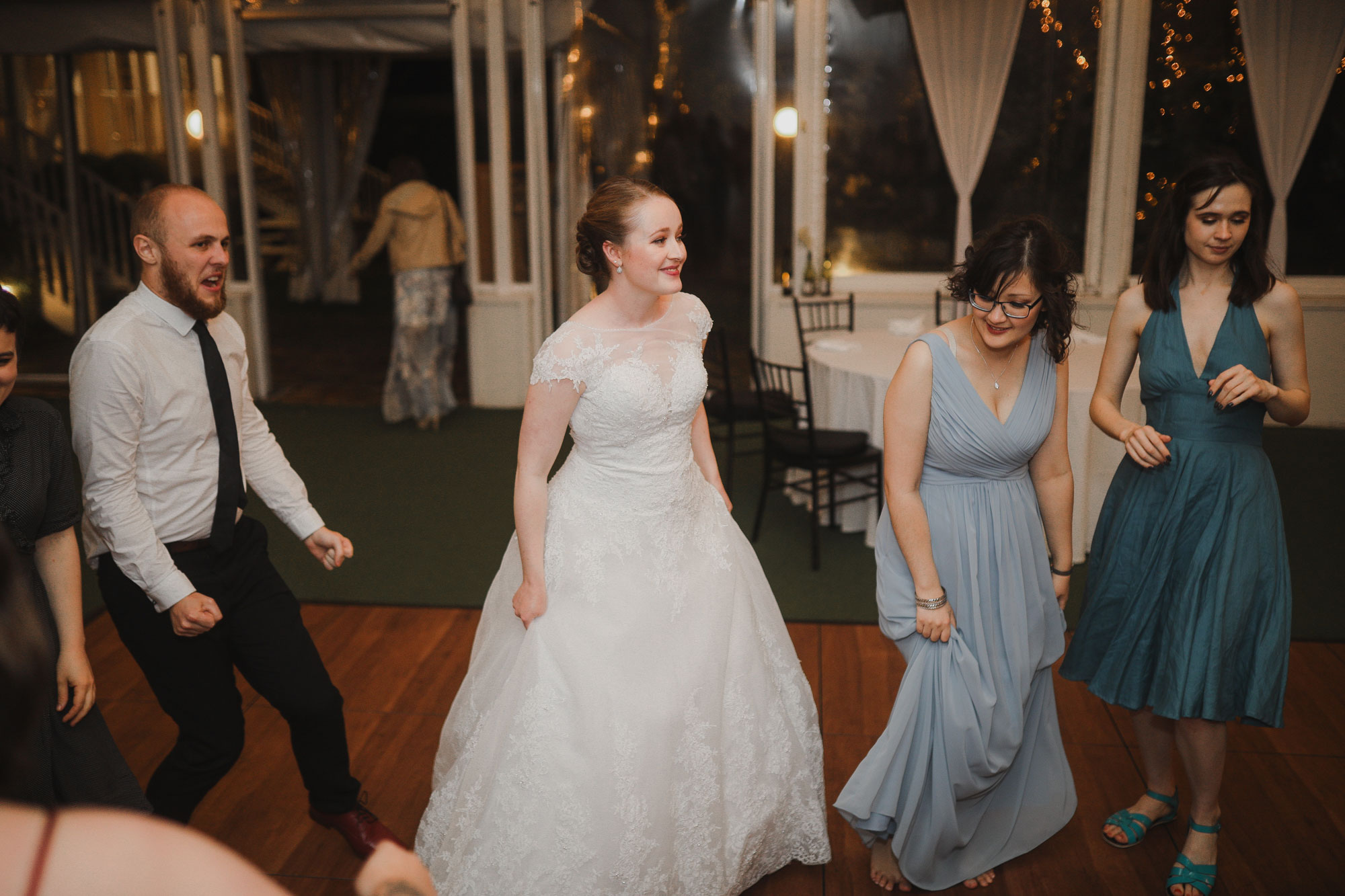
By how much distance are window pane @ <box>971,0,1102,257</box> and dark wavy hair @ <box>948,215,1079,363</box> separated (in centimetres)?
528

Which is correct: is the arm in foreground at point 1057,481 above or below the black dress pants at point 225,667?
above

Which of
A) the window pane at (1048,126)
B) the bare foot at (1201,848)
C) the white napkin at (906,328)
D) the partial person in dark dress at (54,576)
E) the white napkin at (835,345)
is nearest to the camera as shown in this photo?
the partial person in dark dress at (54,576)

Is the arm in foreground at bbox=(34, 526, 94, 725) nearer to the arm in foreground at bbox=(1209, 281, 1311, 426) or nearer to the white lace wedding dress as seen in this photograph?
the white lace wedding dress

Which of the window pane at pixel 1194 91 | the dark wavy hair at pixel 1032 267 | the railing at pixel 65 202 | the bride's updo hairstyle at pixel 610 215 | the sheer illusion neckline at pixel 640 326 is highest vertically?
the window pane at pixel 1194 91

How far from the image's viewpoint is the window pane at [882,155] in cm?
702

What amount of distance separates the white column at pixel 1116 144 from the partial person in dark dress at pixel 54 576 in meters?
6.53

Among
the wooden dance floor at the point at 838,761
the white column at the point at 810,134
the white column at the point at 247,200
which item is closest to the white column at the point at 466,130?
the white column at the point at 247,200

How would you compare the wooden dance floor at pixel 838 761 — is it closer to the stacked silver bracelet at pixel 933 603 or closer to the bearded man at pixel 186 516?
the bearded man at pixel 186 516

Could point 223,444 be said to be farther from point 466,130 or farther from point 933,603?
point 466,130

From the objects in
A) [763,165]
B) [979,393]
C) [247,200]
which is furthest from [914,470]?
[247,200]

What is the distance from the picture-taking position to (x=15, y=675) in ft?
2.00

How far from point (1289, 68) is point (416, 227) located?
5.56 meters

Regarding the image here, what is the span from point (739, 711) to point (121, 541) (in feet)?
4.14

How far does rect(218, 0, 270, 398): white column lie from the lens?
7293 millimetres
